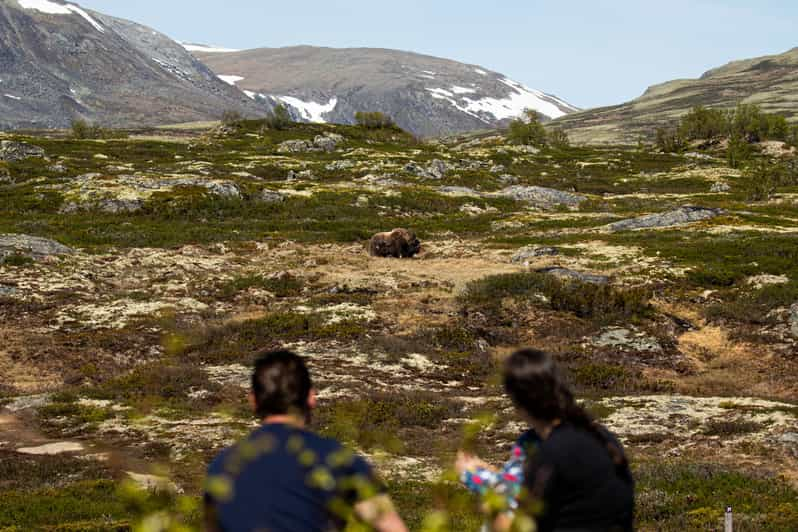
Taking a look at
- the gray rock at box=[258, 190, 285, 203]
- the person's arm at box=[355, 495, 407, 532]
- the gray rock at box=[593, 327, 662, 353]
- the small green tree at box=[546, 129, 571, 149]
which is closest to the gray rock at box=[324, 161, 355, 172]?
the gray rock at box=[258, 190, 285, 203]

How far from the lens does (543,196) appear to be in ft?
251

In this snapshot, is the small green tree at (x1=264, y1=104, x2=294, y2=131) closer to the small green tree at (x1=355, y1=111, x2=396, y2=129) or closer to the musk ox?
the small green tree at (x1=355, y1=111, x2=396, y2=129)

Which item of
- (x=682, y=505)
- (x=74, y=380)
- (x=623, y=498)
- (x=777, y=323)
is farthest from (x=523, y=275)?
(x=623, y=498)

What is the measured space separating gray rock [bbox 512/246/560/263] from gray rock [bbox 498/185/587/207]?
2957 centimetres

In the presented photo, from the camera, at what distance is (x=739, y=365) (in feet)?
90.9

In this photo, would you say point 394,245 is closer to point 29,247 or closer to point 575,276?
point 575,276

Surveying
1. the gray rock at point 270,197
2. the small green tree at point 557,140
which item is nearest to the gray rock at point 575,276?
the gray rock at point 270,197

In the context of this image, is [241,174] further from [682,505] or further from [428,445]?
[682,505]

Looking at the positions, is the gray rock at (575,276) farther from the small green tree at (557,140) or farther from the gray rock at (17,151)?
the small green tree at (557,140)

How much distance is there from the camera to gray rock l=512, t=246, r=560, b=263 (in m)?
44.6

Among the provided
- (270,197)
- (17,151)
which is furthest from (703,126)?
(17,151)

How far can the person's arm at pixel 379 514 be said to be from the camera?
146 inches

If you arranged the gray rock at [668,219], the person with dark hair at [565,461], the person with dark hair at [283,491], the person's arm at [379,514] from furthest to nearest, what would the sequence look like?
the gray rock at [668,219] → the person with dark hair at [565,461] → the person with dark hair at [283,491] → the person's arm at [379,514]

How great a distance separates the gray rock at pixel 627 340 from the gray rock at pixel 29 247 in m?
30.9
